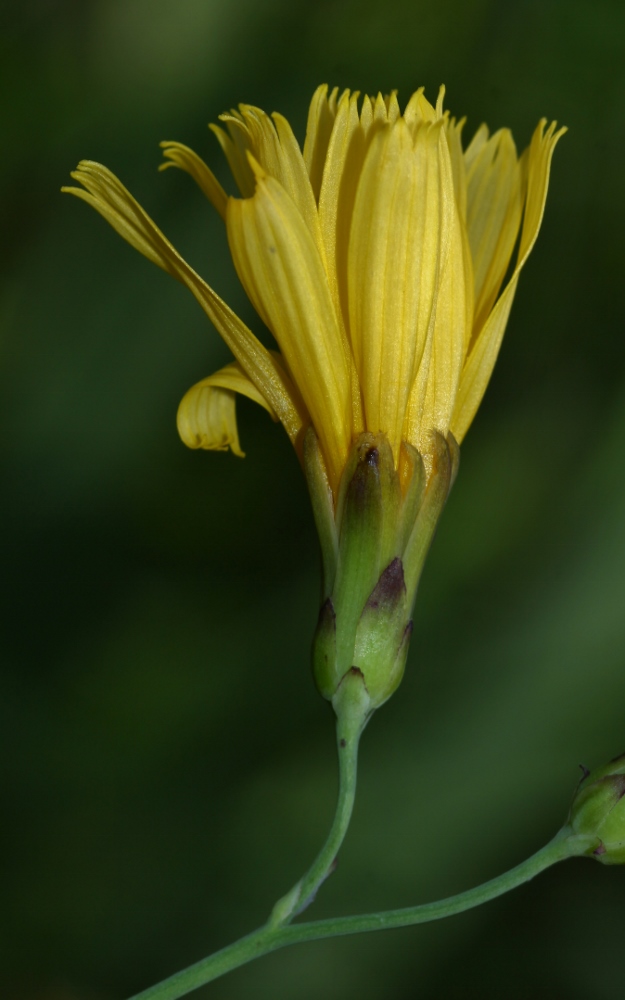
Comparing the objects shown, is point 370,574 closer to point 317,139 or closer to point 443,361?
point 443,361

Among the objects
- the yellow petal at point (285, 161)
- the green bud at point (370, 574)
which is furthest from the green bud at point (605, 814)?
the yellow petal at point (285, 161)

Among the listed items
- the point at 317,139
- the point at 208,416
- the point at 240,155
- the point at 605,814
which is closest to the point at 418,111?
the point at 317,139

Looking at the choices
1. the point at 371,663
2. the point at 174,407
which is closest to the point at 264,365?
the point at 371,663

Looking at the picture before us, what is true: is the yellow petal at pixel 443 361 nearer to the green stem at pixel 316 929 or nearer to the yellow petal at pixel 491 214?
the yellow petal at pixel 491 214

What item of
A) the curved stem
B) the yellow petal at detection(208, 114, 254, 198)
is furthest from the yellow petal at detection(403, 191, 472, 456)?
the curved stem

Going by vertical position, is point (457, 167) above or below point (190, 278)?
above

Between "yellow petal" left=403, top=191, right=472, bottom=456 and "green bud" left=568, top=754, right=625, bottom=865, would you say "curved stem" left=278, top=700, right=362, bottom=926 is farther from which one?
"yellow petal" left=403, top=191, right=472, bottom=456

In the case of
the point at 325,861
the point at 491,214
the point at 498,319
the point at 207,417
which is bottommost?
the point at 325,861
